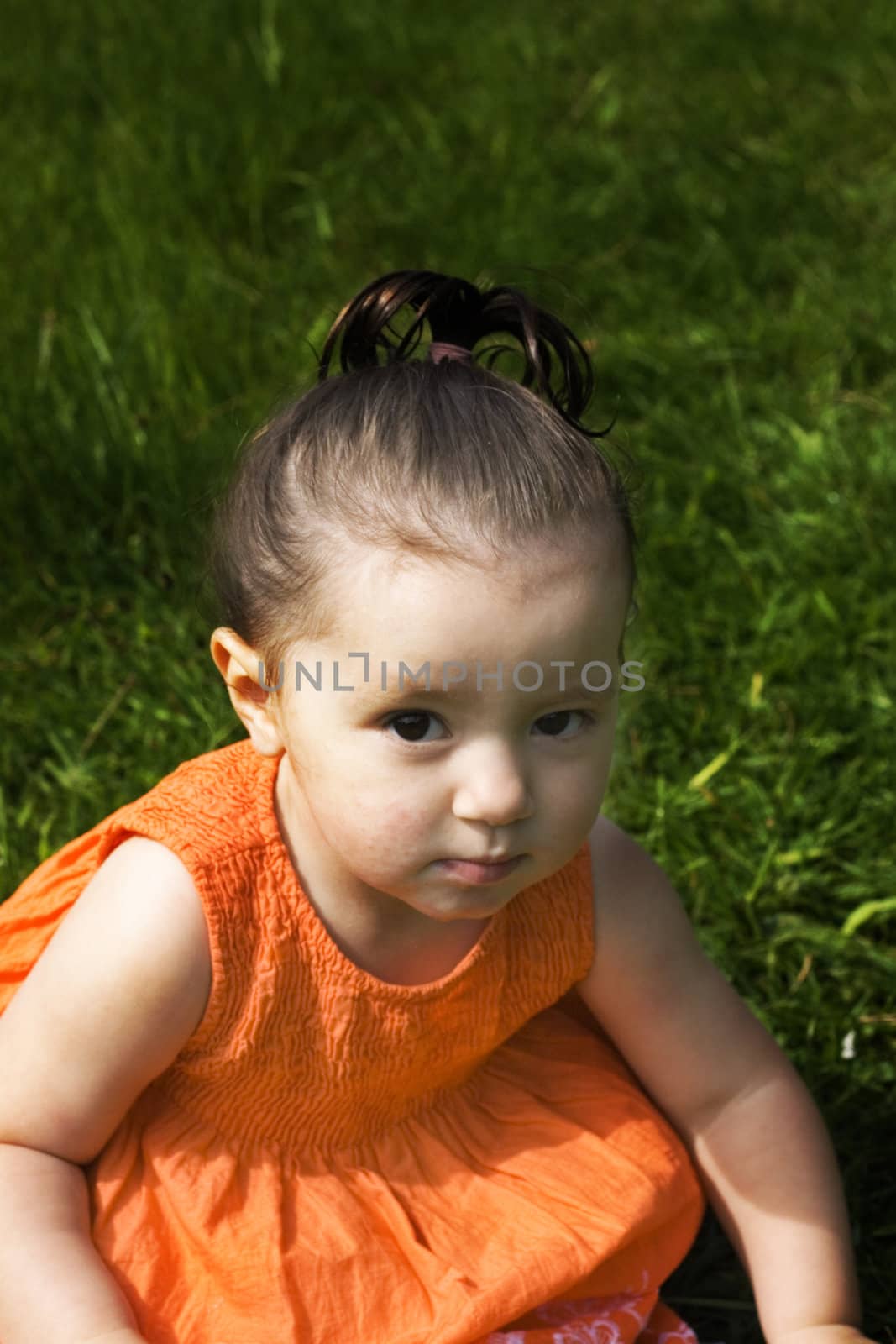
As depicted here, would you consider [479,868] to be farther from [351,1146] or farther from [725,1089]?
[725,1089]

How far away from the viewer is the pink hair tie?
5.50ft

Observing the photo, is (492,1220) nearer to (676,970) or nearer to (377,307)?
(676,970)

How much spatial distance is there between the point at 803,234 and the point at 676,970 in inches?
89.5

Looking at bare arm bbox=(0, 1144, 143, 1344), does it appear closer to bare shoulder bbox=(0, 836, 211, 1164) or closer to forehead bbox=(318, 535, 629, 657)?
bare shoulder bbox=(0, 836, 211, 1164)

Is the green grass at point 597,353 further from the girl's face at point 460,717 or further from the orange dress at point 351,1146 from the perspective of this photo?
the girl's face at point 460,717

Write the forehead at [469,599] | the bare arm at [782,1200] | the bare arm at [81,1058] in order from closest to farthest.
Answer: the forehead at [469,599]
the bare arm at [81,1058]
the bare arm at [782,1200]

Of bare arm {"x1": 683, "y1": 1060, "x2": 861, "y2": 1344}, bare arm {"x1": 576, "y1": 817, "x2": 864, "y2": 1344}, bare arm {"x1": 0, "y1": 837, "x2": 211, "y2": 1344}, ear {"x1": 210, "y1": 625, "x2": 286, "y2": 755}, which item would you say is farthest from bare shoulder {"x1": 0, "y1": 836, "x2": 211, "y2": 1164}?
bare arm {"x1": 683, "y1": 1060, "x2": 861, "y2": 1344}

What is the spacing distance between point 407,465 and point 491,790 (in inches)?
11.9

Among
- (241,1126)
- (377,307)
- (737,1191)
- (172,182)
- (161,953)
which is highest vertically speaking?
(377,307)

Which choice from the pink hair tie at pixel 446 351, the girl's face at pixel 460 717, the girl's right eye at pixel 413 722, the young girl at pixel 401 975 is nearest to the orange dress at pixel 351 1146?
the young girl at pixel 401 975

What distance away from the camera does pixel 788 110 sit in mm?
4094

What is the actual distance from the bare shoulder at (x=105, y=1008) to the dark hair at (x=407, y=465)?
0.83ft

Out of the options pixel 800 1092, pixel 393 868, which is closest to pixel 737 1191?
pixel 800 1092

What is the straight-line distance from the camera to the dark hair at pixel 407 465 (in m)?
1.51
